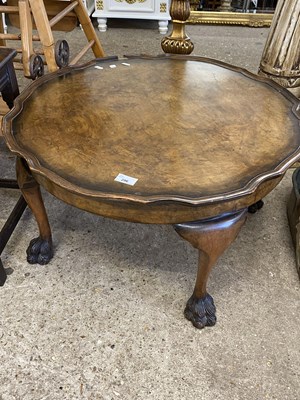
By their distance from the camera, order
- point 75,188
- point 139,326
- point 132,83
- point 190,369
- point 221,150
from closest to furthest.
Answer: point 75,188
point 221,150
point 190,369
point 139,326
point 132,83

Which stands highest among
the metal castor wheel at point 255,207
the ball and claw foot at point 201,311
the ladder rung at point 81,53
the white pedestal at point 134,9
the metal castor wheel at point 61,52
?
the metal castor wheel at point 61,52

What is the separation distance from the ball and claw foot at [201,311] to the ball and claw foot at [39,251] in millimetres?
538

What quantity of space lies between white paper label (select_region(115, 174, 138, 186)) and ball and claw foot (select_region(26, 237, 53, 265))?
593mm

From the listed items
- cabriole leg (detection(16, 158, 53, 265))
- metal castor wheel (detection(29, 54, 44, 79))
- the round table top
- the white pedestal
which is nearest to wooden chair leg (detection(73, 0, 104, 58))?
metal castor wheel (detection(29, 54, 44, 79))

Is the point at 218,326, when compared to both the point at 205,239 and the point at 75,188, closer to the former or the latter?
→ the point at 205,239

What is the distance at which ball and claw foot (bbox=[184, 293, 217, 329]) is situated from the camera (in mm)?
1211

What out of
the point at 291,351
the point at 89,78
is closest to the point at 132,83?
the point at 89,78

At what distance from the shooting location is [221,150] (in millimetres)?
1030

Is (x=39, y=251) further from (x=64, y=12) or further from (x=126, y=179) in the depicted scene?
(x=64, y=12)

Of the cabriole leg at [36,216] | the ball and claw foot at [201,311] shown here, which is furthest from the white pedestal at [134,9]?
the ball and claw foot at [201,311]

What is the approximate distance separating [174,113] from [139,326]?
0.67 m

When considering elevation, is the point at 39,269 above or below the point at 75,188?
below

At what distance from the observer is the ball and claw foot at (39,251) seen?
1.41m

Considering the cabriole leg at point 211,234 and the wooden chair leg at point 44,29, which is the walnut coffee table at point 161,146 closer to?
the cabriole leg at point 211,234
